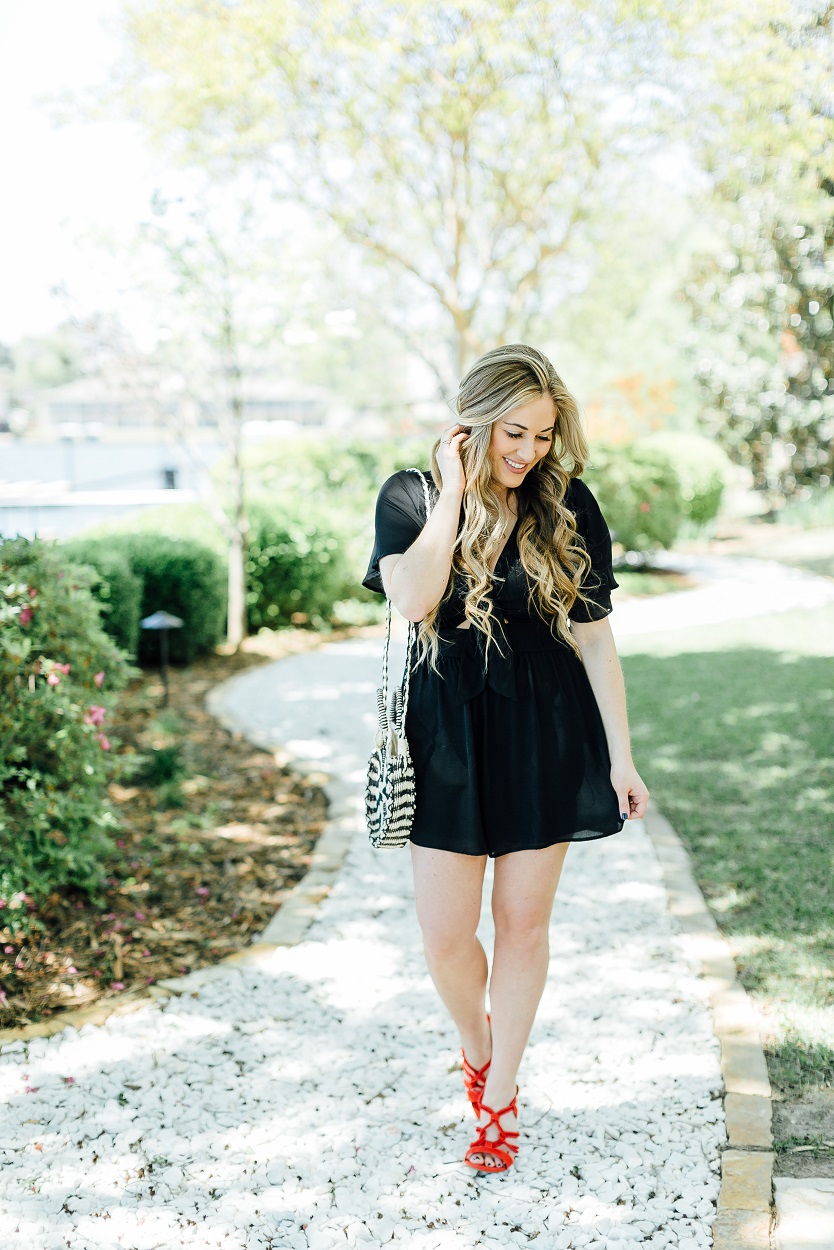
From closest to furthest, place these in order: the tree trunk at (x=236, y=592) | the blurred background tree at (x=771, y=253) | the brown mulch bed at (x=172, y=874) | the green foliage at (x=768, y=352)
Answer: the brown mulch bed at (x=172, y=874) < the blurred background tree at (x=771, y=253) < the tree trunk at (x=236, y=592) < the green foliage at (x=768, y=352)

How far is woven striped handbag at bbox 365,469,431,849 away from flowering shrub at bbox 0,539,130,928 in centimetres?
161

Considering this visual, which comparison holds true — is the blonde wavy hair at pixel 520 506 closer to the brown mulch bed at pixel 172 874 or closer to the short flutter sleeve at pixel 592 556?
the short flutter sleeve at pixel 592 556

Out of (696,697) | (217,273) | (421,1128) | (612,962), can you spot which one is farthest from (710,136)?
(421,1128)

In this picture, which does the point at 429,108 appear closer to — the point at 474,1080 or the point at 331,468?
the point at 331,468

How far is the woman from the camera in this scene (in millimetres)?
2322

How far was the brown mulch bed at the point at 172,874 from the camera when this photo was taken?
354 centimetres

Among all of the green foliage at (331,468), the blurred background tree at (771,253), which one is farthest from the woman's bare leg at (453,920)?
the green foliage at (331,468)

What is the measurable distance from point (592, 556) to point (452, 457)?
16.1 inches

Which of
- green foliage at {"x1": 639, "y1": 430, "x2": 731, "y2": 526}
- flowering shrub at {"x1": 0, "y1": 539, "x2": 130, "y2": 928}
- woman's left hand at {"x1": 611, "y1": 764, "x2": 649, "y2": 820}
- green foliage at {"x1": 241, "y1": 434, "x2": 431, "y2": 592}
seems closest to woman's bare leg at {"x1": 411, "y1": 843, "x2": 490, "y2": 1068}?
woman's left hand at {"x1": 611, "y1": 764, "x2": 649, "y2": 820}

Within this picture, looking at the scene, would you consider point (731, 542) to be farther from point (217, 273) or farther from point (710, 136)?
point (217, 273)

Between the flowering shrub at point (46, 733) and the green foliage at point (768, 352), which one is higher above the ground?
the green foliage at point (768, 352)

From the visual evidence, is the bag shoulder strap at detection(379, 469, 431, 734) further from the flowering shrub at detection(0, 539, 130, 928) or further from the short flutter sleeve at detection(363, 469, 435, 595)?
the flowering shrub at detection(0, 539, 130, 928)

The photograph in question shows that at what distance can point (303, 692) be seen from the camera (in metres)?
7.89

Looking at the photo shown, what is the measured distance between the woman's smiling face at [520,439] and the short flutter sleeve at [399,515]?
17cm
